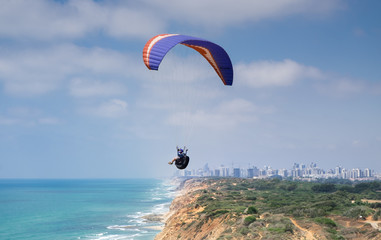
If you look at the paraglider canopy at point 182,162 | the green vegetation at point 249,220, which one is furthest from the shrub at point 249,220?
the paraglider canopy at point 182,162

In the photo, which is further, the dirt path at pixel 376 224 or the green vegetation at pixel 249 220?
the green vegetation at pixel 249 220

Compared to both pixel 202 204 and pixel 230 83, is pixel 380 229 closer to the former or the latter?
pixel 230 83

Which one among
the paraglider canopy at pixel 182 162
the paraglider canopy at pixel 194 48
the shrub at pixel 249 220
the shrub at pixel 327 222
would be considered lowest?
the shrub at pixel 249 220

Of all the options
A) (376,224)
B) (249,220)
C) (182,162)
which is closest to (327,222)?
(376,224)

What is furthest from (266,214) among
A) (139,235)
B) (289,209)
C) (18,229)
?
(18,229)

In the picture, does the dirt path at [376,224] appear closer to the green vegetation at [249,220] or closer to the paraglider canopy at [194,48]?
the green vegetation at [249,220]

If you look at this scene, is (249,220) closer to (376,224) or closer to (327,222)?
(327,222)

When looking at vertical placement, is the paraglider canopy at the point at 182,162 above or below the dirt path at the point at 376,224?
above

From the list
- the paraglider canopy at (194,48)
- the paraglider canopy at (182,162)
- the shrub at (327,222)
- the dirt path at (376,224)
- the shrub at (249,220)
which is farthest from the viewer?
the shrub at (249,220)

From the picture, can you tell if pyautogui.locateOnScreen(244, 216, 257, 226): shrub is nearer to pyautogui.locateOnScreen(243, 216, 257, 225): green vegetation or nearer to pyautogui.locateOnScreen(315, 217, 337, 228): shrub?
pyautogui.locateOnScreen(243, 216, 257, 225): green vegetation

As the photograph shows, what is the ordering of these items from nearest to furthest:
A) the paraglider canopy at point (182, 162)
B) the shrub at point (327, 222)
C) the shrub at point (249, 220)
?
the paraglider canopy at point (182, 162) → the shrub at point (327, 222) → the shrub at point (249, 220)
